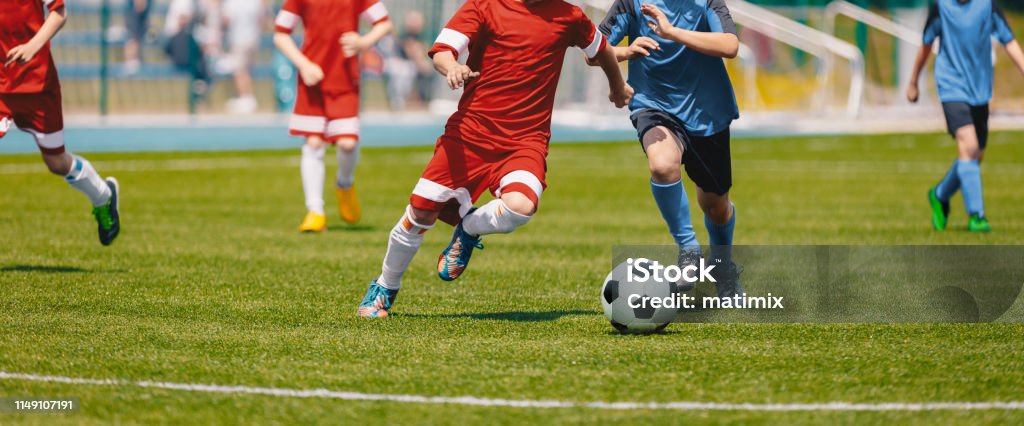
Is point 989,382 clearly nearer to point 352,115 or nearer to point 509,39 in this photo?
point 509,39

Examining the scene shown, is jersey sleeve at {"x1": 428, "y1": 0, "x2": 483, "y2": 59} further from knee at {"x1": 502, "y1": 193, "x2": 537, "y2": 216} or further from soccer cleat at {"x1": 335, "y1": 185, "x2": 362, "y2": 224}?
soccer cleat at {"x1": 335, "y1": 185, "x2": 362, "y2": 224}

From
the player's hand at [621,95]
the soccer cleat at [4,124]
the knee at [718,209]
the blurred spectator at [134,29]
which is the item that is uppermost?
the player's hand at [621,95]

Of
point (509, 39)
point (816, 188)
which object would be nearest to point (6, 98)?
point (509, 39)

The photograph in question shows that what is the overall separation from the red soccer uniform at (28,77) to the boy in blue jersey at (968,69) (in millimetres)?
6590

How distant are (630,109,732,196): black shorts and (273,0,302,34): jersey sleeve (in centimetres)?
459

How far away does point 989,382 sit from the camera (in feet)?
18.2

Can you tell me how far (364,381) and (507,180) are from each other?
1.68m

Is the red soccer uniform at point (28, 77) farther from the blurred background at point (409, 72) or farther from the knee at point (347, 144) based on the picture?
the blurred background at point (409, 72)

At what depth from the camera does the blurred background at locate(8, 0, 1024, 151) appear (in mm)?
26703

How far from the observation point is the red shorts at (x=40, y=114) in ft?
29.0

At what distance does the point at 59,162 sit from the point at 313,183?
2902 millimetres

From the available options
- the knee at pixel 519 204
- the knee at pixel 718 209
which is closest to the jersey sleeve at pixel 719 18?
the knee at pixel 718 209

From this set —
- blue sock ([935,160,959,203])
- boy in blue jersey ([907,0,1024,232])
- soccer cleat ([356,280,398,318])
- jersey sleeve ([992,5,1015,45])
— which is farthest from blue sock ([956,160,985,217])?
soccer cleat ([356,280,398,318])

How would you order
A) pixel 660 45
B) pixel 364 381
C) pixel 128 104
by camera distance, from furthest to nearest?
pixel 128 104, pixel 660 45, pixel 364 381
